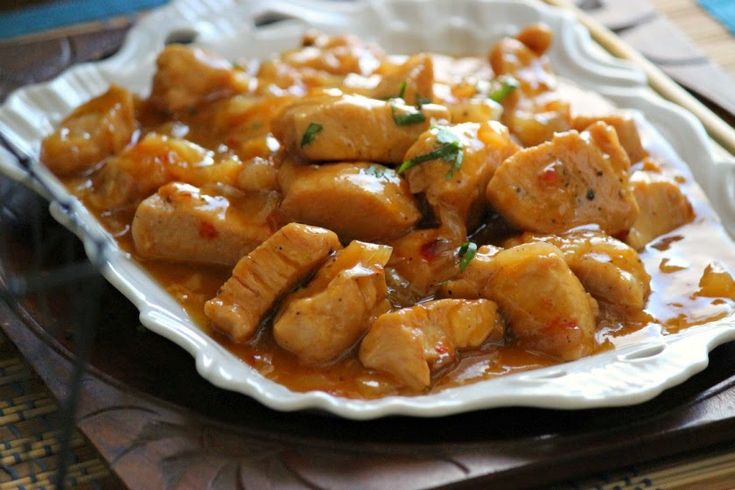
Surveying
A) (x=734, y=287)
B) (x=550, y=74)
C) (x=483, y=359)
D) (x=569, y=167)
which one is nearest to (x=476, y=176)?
(x=569, y=167)

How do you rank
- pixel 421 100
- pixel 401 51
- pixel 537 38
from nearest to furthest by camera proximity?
pixel 421 100 → pixel 537 38 → pixel 401 51

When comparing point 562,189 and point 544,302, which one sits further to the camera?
point 562,189

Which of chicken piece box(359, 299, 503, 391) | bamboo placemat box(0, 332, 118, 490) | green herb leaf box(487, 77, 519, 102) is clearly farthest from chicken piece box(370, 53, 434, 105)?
bamboo placemat box(0, 332, 118, 490)

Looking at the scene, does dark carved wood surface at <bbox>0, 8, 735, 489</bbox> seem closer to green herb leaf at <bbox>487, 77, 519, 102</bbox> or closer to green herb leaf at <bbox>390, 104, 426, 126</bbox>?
green herb leaf at <bbox>390, 104, 426, 126</bbox>

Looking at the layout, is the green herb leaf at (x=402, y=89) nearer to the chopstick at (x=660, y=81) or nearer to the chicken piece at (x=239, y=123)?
the chicken piece at (x=239, y=123)

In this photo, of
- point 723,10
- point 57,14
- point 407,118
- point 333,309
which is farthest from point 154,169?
point 723,10

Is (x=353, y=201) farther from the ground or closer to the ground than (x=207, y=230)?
farther from the ground

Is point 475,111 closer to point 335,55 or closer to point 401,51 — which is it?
point 335,55

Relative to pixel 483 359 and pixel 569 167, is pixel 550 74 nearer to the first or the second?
pixel 569 167
